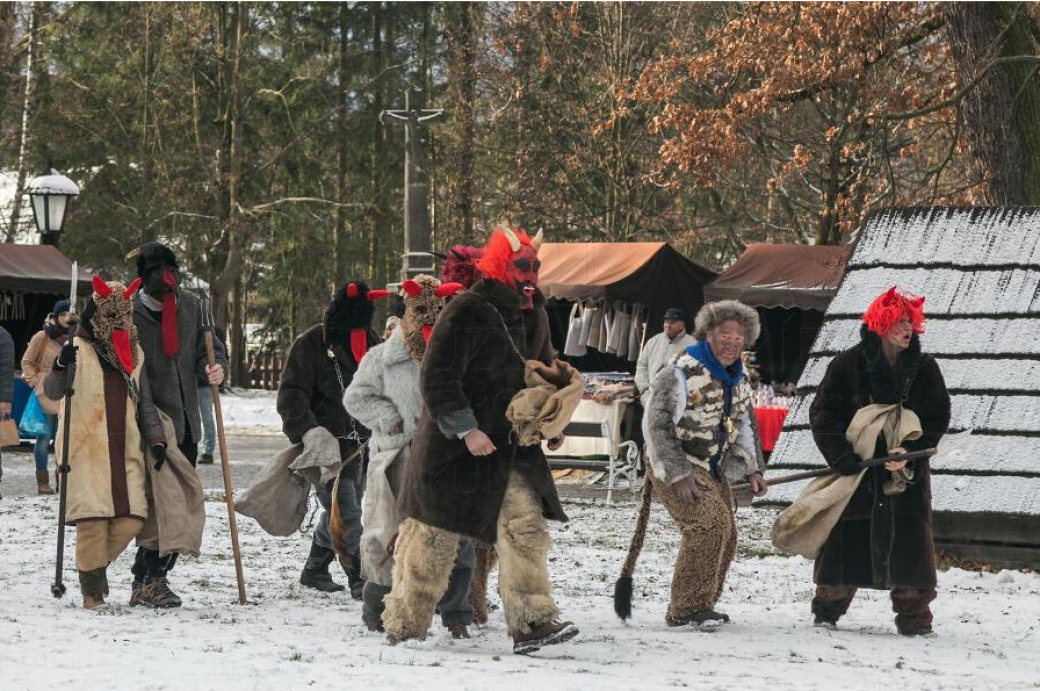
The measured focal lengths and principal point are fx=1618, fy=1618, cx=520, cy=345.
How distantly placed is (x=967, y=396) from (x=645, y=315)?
28.8ft

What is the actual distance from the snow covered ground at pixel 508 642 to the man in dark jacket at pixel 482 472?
21 cm

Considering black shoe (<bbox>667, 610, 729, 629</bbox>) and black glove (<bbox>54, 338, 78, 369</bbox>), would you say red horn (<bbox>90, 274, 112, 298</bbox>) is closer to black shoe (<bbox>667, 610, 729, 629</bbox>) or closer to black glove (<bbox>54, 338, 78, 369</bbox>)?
black glove (<bbox>54, 338, 78, 369</bbox>)

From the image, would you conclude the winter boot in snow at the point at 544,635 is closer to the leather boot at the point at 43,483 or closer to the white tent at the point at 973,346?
the white tent at the point at 973,346

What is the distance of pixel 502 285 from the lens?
272 inches

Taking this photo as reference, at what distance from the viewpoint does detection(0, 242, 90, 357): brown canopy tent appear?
19.8m

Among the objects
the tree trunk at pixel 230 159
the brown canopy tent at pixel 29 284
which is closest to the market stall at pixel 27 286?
the brown canopy tent at pixel 29 284

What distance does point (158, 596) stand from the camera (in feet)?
25.9

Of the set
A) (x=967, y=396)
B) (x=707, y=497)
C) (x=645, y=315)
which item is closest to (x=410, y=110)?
(x=645, y=315)

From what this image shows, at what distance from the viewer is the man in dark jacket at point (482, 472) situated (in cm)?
671

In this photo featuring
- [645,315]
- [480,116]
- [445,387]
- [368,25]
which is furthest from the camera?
[368,25]

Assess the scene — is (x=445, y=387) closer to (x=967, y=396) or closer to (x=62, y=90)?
(x=967, y=396)

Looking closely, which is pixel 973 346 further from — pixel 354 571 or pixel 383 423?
pixel 383 423

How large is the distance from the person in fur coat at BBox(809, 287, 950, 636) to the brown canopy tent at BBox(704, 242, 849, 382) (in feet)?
28.5

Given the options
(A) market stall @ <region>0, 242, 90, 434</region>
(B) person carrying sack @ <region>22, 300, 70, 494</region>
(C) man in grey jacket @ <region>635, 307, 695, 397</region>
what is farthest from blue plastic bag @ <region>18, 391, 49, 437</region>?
(C) man in grey jacket @ <region>635, 307, 695, 397</region>
